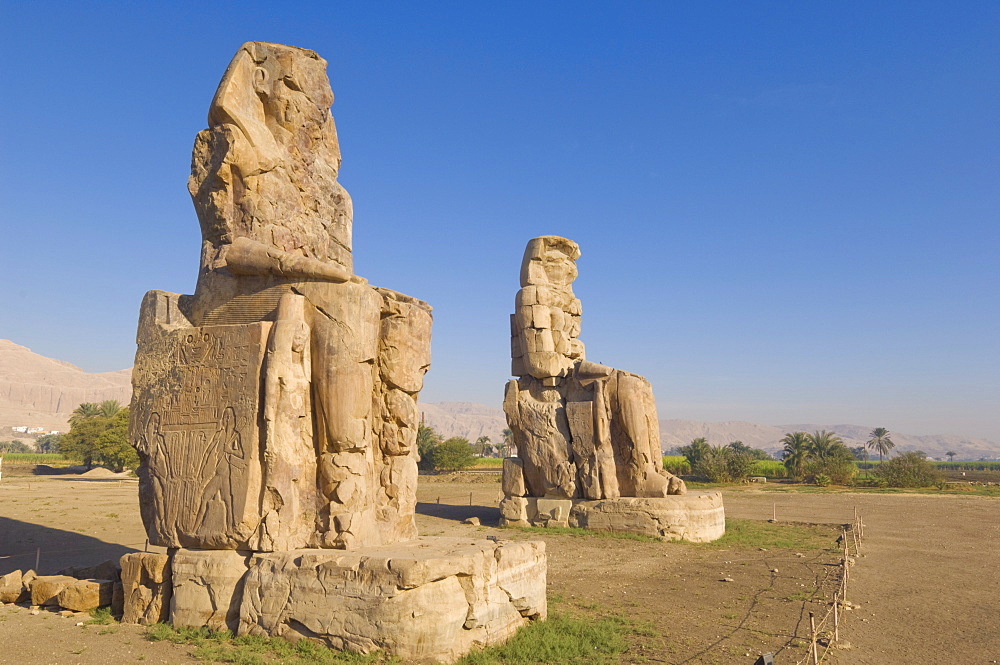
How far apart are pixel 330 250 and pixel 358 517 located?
268 centimetres

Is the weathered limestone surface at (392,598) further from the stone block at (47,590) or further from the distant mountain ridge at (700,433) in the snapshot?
the distant mountain ridge at (700,433)

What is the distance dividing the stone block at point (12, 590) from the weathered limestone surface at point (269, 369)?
1493 mm

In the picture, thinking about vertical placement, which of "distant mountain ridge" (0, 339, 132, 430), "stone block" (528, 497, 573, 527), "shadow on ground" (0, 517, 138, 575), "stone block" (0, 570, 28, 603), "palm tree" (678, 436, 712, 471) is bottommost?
"shadow on ground" (0, 517, 138, 575)

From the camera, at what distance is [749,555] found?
10047mm

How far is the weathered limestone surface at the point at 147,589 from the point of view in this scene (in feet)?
19.1

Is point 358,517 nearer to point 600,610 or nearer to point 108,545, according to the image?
point 600,610

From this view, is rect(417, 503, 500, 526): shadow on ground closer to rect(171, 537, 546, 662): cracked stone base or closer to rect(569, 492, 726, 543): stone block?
rect(569, 492, 726, 543): stone block

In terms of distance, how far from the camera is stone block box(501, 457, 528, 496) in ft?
41.6

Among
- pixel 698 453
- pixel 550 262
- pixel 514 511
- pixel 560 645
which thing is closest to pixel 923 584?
pixel 560 645

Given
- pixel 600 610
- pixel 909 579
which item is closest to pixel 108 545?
pixel 600 610

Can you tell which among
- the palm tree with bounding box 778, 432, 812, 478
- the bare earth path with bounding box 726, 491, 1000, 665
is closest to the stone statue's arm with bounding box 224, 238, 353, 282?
the bare earth path with bounding box 726, 491, 1000, 665

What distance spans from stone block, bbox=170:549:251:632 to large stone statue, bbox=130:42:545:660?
12mm

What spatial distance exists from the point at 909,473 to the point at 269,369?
26.0 meters

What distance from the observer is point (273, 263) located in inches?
239
